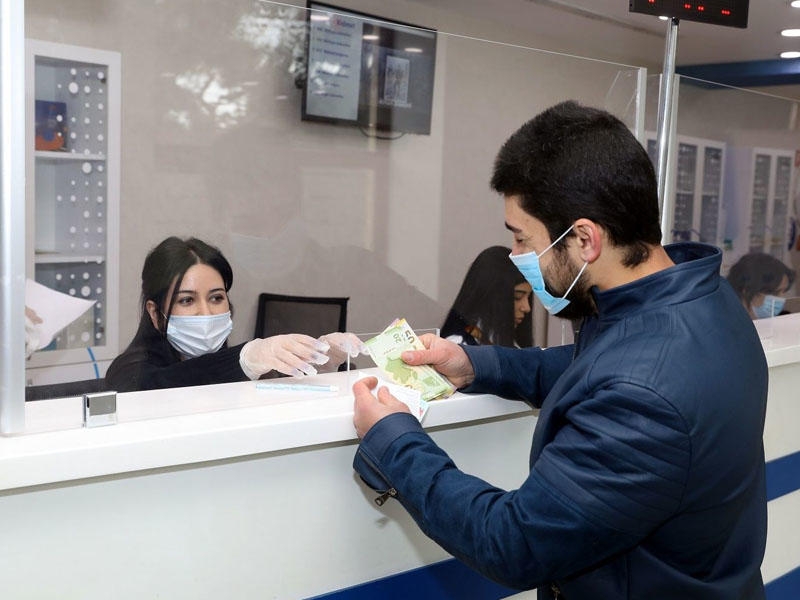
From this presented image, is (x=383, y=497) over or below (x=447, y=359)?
below

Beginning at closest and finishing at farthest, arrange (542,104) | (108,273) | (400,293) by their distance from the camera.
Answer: (108,273) < (400,293) < (542,104)

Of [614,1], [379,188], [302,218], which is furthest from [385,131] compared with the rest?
[614,1]

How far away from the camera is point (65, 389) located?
1328 millimetres

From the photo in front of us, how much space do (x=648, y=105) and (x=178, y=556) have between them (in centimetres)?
156

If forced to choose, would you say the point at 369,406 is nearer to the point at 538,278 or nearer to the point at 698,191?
the point at 538,278

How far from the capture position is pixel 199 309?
1508 mm

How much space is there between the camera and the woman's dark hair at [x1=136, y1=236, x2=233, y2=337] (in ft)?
4.60

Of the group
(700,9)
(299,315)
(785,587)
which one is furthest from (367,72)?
(785,587)

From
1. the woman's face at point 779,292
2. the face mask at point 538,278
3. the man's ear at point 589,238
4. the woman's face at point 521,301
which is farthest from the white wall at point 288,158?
the woman's face at point 779,292

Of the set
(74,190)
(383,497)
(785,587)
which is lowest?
A: (785,587)

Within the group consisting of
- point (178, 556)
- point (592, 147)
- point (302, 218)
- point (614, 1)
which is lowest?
point (178, 556)

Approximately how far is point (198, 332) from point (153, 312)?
0.11 metres

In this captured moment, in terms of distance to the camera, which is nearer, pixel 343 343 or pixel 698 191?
pixel 343 343

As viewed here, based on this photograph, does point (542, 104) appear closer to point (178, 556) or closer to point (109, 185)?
point (109, 185)
